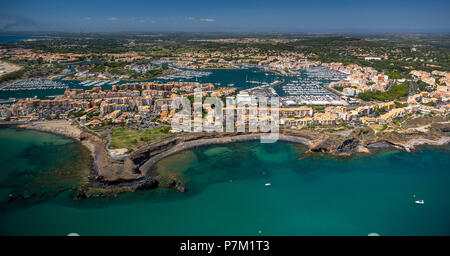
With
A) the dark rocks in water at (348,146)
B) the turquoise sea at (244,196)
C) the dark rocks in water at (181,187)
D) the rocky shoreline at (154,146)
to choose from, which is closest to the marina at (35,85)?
the rocky shoreline at (154,146)

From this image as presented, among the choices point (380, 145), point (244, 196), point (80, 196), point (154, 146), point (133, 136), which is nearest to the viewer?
point (80, 196)

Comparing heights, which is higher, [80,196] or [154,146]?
[154,146]

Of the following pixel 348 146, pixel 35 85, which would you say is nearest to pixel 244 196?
pixel 348 146

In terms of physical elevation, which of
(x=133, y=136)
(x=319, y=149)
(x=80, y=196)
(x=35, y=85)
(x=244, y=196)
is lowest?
(x=244, y=196)

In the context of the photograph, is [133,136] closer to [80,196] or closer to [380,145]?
[80,196]

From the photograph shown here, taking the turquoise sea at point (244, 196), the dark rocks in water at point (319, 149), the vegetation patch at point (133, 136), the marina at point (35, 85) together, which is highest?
the marina at point (35, 85)

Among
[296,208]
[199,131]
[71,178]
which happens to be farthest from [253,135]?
[71,178]

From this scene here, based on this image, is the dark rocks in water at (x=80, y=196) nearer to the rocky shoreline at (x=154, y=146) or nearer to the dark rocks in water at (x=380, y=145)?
the rocky shoreline at (x=154, y=146)
